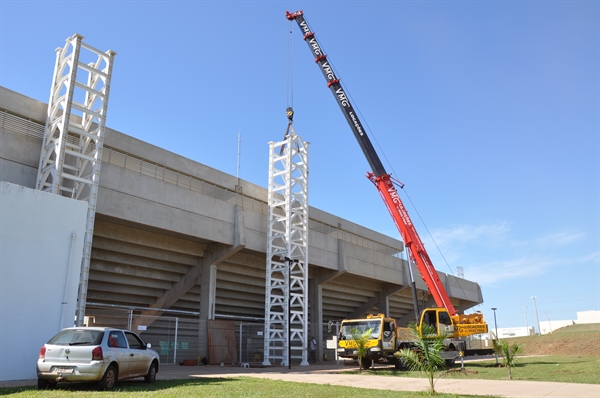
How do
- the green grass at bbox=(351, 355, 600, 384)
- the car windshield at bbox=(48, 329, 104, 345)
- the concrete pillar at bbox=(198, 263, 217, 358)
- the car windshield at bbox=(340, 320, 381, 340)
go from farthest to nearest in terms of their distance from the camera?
the concrete pillar at bbox=(198, 263, 217, 358) < the car windshield at bbox=(340, 320, 381, 340) < the green grass at bbox=(351, 355, 600, 384) < the car windshield at bbox=(48, 329, 104, 345)

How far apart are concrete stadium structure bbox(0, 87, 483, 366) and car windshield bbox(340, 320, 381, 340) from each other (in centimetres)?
710

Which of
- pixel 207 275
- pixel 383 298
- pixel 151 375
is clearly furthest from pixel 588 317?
pixel 151 375

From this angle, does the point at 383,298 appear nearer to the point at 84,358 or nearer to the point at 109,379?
the point at 109,379

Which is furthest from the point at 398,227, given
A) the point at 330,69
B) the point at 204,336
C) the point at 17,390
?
the point at 17,390

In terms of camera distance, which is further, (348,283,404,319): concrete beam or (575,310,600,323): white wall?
(575,310,600,323): white wall

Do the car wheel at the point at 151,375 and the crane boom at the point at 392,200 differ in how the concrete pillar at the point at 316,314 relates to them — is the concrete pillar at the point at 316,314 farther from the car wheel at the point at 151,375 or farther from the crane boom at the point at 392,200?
the car wheel at the point at 151,375

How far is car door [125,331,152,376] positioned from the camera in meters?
12.2

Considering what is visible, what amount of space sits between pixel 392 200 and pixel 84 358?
19.9m

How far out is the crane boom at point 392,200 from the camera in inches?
1086

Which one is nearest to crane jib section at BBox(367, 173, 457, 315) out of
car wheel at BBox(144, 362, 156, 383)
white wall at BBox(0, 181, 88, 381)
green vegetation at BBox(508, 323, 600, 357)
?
white wall at BBox(0, 181, 88, 381)

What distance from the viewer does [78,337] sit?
36.8 ft

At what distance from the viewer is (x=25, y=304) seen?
13789mm

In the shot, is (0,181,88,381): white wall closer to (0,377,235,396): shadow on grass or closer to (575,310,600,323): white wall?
(0,377,235,396): shadow on grass

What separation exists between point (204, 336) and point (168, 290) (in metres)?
3.80
